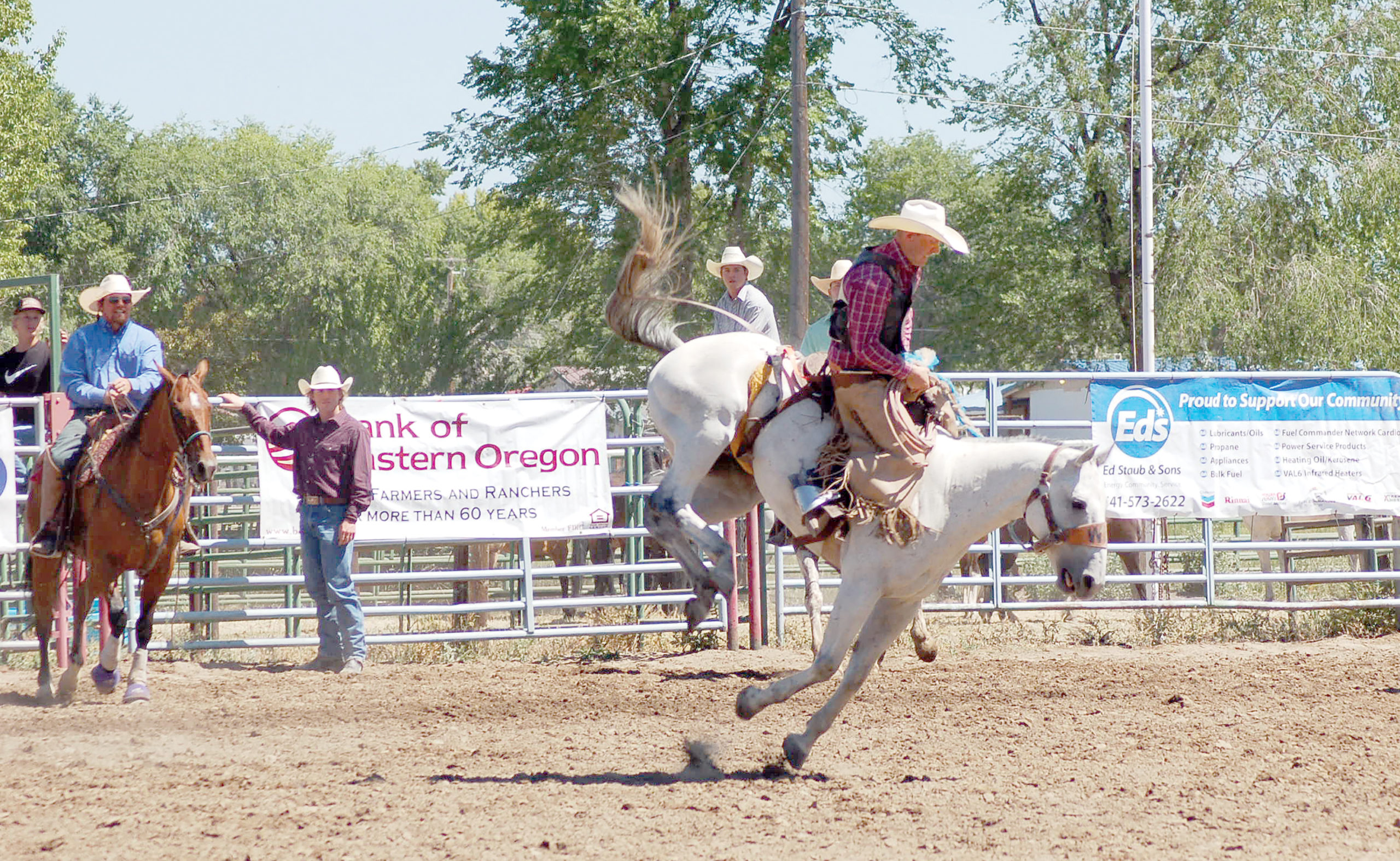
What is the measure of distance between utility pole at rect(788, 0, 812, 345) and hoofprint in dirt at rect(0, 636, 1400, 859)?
824 centimetres

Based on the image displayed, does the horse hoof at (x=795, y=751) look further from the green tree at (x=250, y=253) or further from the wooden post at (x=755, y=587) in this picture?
the green tree at (x=250, y=253)

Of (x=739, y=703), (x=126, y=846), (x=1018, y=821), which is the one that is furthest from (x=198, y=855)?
(x=1018, y=821)

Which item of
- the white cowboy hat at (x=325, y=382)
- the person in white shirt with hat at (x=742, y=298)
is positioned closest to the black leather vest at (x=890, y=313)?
the person in white shirt with hat at (x=742, y=298)

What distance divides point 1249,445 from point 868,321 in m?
6.23

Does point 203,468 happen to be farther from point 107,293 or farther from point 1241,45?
point 1241,45

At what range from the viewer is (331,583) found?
9.20 meters

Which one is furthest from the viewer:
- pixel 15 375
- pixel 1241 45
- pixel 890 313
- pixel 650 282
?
pixel 1241 45

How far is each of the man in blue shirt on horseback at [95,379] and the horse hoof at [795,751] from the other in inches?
177

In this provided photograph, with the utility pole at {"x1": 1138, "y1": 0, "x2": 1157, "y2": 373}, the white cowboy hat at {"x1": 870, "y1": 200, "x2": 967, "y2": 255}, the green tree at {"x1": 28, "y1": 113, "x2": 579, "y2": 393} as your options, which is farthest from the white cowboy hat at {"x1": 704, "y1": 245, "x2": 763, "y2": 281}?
the green tree at {"x1": 28, "y1": 113, "x2": 579, "y2": 393}

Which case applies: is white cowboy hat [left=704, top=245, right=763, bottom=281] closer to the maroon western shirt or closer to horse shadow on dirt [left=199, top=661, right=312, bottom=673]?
the maroon western shirt

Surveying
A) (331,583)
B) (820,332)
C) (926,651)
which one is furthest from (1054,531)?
(331,583)

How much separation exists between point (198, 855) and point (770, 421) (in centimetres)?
300

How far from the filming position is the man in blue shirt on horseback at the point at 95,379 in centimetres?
804

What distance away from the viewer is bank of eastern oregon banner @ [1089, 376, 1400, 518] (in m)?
10.6
